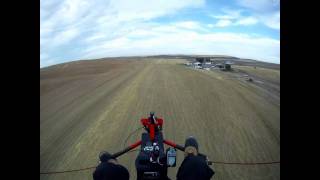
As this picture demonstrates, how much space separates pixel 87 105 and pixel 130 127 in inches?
67.1

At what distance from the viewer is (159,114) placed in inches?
285

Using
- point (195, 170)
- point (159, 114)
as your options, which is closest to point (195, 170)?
point (195, 170)

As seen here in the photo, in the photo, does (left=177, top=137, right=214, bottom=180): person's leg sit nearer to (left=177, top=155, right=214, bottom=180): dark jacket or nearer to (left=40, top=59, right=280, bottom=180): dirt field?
(left=177, top=155, right=214, bottom=180): dark jacket

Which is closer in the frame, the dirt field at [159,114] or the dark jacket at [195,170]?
the dark jacket at [195,170]

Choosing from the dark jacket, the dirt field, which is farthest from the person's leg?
the dirt field

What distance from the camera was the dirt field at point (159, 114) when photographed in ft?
19.5

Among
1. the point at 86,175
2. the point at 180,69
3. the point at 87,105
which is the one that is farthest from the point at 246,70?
the point at 86,175

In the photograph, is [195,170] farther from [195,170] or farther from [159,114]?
[159,114]

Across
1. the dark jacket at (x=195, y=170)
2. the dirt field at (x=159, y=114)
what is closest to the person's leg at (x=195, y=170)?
the dark jacket at (x=195, y=170)

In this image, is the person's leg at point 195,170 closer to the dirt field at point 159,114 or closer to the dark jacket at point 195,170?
the dark jacket at point 195,170

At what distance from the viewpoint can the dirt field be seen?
5.95 metres

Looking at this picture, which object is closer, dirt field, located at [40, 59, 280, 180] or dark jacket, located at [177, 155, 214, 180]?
dark jacket, located at [177, 155, 214, 180]

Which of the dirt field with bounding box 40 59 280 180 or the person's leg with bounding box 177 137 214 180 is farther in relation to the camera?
the dirt field with bounding box 40 59 280 180
